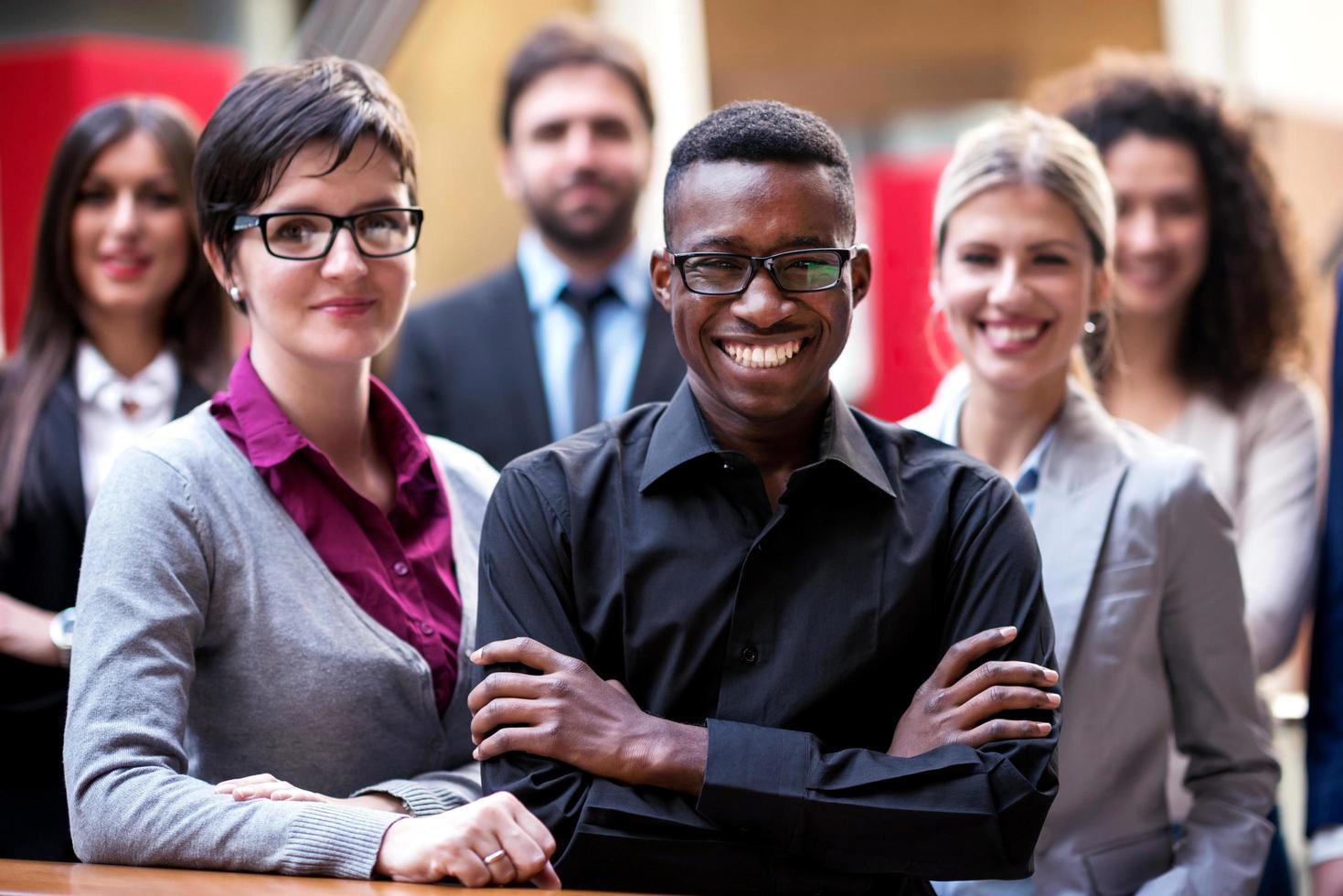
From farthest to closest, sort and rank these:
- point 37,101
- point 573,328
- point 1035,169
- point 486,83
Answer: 1. point 486,83
2. point 37,101
3. point 573,328
4. point 1035,169

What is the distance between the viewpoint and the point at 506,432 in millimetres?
3404

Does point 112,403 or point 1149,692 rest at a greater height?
point 112,403

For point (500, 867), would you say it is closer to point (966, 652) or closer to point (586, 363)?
point (966, 652)

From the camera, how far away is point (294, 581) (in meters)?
2.04

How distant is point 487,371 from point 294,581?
4.84ft

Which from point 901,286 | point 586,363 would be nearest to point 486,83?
point 901,286

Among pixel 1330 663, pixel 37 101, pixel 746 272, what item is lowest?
pixel 1330 663

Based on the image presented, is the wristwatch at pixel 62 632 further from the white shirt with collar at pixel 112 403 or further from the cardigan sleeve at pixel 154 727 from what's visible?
the cardigan sleeve at pixel 154 727

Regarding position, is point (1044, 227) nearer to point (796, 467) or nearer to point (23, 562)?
point (796, 467)

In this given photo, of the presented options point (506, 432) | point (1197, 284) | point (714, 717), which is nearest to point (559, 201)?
point (506, 432)

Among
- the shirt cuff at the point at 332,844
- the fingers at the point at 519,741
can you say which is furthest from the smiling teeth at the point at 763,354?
the shirt cuff at the point at 332,844

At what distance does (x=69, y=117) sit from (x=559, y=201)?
269 centimetres

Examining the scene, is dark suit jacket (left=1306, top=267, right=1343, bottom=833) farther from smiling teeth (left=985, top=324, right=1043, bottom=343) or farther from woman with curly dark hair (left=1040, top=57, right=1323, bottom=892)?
smiling teeth (left=985, top=324, right=1043, bottom=343)

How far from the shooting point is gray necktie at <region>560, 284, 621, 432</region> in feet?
11.4
